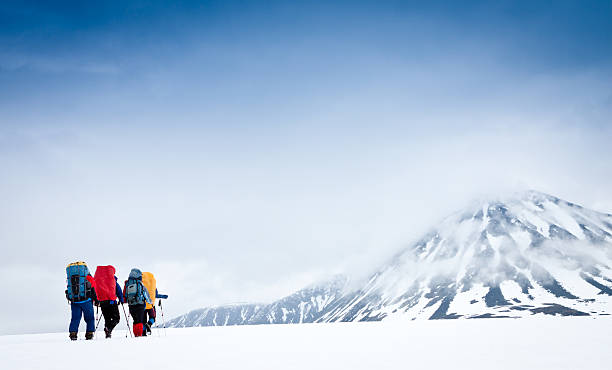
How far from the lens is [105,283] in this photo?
1692cm

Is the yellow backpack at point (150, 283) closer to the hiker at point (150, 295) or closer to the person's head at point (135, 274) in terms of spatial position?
the hiker at point (150, 295)

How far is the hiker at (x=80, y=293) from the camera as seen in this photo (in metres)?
16.1

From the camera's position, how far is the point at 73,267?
1642 cm

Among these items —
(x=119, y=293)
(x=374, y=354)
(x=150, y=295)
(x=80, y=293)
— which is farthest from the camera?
(x=150, y=295)

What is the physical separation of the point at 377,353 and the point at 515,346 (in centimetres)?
294

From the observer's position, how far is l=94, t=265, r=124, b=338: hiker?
16797mm

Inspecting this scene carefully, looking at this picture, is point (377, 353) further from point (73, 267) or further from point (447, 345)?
point (73, 267)

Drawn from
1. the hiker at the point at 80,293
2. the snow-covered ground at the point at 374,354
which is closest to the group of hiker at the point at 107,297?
the hiker at the point at 80,293

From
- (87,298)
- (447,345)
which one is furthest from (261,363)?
(87,298)

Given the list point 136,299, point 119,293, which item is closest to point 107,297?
point 119,293

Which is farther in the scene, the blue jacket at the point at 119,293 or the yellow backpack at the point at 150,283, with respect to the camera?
the yellow backpack at the point at 150,283

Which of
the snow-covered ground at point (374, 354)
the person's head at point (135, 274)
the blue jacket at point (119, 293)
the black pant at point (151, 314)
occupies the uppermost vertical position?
the person's head at point (135, 274)

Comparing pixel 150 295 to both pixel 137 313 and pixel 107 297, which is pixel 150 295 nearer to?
pixel 137 313

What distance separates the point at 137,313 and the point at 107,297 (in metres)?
1.30
